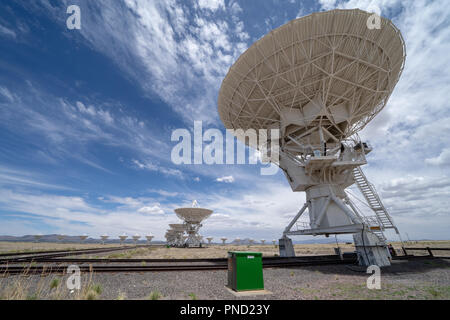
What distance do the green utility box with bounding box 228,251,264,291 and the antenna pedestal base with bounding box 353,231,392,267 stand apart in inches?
309

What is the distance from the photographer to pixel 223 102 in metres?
15.2

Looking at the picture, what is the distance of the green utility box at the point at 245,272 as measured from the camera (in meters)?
5.17

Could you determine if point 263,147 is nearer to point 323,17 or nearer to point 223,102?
point 223,102

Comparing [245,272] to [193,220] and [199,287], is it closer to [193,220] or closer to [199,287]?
[199,287]

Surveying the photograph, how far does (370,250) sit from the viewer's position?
10031mm

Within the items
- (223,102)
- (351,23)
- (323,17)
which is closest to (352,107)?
(351,23)

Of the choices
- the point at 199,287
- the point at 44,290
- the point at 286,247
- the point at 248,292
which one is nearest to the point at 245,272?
the point at 248,292

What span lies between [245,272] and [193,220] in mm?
34526

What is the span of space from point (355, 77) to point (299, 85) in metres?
3.25

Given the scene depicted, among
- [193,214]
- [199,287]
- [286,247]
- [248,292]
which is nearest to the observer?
[248,292]

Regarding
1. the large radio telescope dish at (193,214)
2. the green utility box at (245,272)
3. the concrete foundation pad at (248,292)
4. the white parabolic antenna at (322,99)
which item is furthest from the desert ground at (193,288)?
the large radio telescope dish at (193,214)

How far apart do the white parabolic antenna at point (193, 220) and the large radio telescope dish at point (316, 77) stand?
24.9 metres

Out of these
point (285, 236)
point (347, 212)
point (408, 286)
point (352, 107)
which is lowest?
point (408, 286)

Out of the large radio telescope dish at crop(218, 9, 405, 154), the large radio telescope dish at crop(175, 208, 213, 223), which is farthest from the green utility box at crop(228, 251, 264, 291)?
the large radio telescope dish at crop(175, 208, 213, 223)
